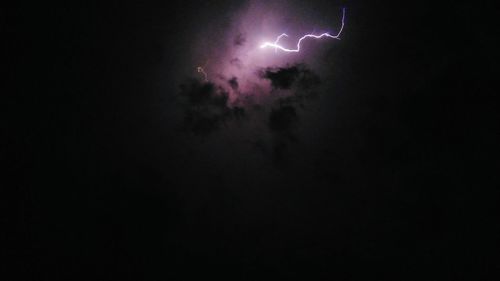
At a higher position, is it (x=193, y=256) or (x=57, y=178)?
(x=57, y=178)

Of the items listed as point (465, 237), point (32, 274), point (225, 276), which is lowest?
point (32, 274)

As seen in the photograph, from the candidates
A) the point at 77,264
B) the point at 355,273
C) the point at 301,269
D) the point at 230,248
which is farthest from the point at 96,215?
the point at 355,273

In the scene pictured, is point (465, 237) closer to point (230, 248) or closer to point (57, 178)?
point (230, 248)

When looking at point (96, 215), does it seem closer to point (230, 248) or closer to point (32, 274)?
point (32, 274)

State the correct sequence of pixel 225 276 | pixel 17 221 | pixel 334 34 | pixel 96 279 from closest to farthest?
pixel 334 34 → pixel 17 221 → pixel 96 279 → pixel 225 276

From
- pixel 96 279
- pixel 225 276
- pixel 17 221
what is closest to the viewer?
pixel 17 221

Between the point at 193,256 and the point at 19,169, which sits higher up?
the point at 19,169

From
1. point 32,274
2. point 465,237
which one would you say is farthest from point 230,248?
point 465,237

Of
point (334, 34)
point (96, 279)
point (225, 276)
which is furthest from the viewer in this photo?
point (225, 276)

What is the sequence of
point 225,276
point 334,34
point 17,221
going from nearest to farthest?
point 334,34, point 17,221, point 225,276

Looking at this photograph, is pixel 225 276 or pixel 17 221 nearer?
pixel 17 221
